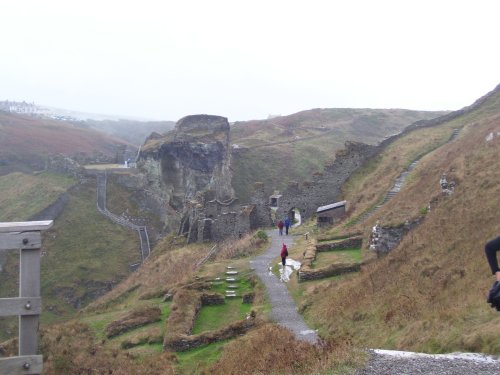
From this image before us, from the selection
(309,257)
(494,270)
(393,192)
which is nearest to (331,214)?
(393,192)

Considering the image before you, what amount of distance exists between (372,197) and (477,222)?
15.5m

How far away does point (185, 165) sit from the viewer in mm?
62625

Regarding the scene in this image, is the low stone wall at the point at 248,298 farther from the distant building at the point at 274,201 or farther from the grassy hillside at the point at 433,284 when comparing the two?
the distant building at the point at 274,201

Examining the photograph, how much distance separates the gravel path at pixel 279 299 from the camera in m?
14.0

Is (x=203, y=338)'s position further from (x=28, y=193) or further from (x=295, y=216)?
(x=28, y=193)

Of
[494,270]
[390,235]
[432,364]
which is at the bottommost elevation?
[432,364]

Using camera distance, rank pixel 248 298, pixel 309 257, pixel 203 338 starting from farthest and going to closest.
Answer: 1. pixel 309 257
2. pixel 248 298
3. pixel 203 338

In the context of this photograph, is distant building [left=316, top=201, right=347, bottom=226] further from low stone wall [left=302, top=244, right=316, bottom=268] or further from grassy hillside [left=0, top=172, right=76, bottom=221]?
grassy hillside [left=0, top=172, right=76, bottom=221]

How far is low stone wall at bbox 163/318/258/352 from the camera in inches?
589

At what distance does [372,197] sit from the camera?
29969 millimetres

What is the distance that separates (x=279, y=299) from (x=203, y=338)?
12.7ft

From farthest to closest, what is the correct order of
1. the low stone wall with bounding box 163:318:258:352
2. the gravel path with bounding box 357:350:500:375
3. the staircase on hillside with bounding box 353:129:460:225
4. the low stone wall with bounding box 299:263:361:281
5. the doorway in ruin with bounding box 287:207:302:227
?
the doorway in ruin with bounding box 287:207:302:227
the staircase on hillside with bounding box 353:129:460:225
the low stone wall with bounding box 299:263:361:281
the low stone wall with bounding box 163:318:258:352
the gravel path with bounding box 357:350:500:375

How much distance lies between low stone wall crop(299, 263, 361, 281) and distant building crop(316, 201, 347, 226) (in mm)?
11127

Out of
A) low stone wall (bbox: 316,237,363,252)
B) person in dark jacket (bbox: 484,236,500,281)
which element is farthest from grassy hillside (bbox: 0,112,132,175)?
person in dark jacket (bbox: 484,236,500,281)
